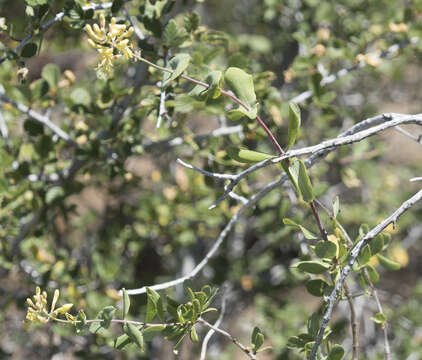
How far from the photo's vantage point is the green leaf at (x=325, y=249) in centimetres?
95

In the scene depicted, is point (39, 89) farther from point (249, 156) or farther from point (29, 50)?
point (249, 156)

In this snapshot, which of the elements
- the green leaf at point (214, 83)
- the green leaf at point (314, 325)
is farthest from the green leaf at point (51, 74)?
the green leaf at point (314, 325)

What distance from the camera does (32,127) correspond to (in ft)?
4.97

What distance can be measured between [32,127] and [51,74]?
0.19 metres

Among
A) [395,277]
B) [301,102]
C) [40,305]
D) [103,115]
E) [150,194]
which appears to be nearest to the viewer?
[40,305]

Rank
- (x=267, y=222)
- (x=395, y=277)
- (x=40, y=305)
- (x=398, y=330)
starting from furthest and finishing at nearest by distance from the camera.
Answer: (x=395, y=277) < (x=398, y=330) < (x=267, y=222) < (x=40, y=305)

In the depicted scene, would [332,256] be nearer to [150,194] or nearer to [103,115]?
[103,115]

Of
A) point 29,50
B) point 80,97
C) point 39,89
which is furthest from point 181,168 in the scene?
point 29,50

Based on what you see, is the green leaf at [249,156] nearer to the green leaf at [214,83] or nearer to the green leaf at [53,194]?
the green leaf at [214,83]

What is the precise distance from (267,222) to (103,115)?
898 millimetres

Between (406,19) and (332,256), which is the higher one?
(406,19)

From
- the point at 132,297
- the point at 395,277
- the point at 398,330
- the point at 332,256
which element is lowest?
the point at 395,277

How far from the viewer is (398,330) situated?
2.24 m

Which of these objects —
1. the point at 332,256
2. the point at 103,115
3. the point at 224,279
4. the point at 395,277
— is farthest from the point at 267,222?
the point at 395,277
